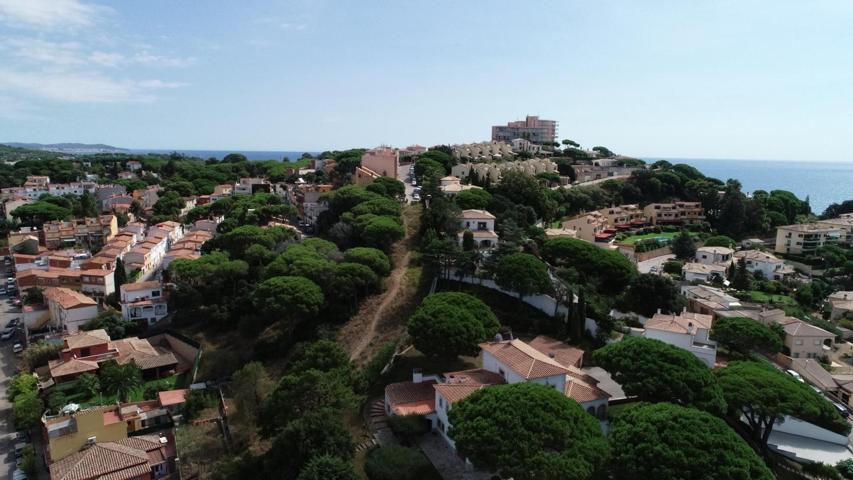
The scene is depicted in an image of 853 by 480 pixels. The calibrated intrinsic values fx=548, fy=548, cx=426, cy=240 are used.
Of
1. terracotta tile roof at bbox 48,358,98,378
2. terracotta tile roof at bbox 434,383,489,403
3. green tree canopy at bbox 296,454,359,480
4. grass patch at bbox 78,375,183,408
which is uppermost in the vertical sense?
terracotta tile roof at bbox 434,383,489,403

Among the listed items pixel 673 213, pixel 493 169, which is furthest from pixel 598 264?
pixel 673 213

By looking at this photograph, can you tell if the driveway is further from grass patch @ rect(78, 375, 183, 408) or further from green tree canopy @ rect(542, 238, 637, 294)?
grass patch @ rect(78, 375, 183, 408)

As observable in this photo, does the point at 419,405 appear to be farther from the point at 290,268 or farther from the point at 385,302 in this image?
the point at 290,268

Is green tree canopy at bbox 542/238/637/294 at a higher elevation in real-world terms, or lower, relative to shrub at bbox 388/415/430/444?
higher

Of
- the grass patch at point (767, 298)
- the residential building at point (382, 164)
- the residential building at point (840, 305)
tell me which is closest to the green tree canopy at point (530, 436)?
the grass patch at point (767, 298)

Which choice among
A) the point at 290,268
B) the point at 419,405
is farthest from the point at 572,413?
the point at 290,268

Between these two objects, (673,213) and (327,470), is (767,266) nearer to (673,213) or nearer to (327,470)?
(673,213)

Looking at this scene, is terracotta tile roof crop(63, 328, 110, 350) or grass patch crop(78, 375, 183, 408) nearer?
grass patch crop(78, 375, 183, 408)

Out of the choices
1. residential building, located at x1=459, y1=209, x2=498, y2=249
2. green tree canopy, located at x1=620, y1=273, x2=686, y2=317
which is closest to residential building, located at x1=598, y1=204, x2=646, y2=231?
residential building, located at x1=459, y1=209, x2=498, y2=249
